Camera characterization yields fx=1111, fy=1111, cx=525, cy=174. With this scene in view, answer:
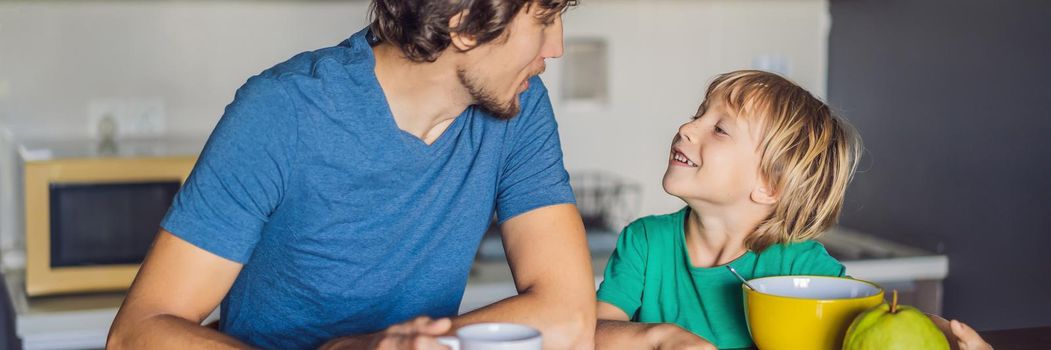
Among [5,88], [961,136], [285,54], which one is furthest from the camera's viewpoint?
[285,54]

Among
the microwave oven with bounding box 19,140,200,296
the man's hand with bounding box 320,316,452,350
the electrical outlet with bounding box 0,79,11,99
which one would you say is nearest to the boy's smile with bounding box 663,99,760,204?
the man's hand with bounding box 320,316,452,350

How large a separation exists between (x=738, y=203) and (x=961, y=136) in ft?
3.00

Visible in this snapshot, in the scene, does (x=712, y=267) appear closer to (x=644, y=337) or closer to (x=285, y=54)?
(x=644, y=337)

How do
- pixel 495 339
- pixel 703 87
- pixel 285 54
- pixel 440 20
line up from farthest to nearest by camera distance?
1. pixel 703 87
2. pixel 285 54
3. pixel 440 20
4. pixel 495 339

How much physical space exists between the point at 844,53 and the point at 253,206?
185 centimetres

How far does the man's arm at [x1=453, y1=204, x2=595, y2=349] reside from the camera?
1.19 metres

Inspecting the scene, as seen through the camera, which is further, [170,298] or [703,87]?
[703,87]

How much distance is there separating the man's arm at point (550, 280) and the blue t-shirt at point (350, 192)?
0.03 meters

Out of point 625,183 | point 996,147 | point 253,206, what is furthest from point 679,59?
point 253,206

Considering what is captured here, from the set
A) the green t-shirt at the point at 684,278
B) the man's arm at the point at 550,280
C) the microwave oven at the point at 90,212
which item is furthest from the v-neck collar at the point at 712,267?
the microwave oven at the point at 90,212

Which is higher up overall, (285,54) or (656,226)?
(285,54)

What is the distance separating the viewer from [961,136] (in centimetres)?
217

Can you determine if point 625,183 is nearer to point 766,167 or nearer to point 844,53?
point 844,53

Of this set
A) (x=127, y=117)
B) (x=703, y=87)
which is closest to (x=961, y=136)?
(x=703, y=87)
